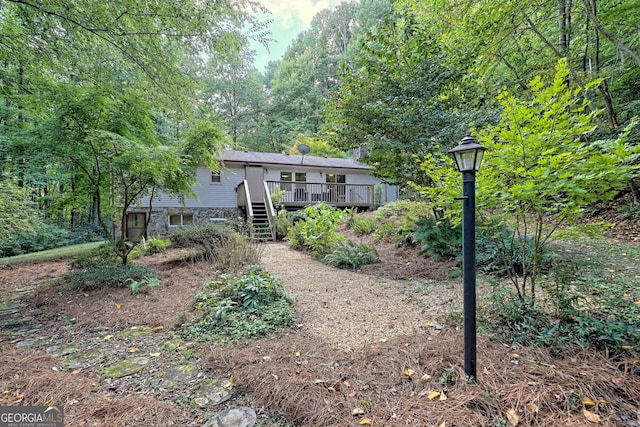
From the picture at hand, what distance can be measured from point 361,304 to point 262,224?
7.87 metres

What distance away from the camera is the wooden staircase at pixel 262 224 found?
10.6m

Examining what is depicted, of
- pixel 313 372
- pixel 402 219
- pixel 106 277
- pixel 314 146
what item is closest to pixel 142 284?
pixel 106 277

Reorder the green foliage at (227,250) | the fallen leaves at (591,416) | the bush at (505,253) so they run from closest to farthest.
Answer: the fallen leaves at (591,416) < the bush at (505,253) < the green foliage at (227,250)

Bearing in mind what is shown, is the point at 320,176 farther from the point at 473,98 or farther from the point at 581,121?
the point at 581,121

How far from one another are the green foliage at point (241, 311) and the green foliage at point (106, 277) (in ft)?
5.83

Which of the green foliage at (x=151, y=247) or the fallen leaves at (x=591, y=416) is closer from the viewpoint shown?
the fallen leaves at (x=591, y=416)

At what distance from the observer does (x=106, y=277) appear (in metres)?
5.00

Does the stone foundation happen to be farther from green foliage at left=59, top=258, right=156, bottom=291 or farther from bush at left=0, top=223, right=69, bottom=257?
green foliage at left=59, top=258, right=156, bottom=291

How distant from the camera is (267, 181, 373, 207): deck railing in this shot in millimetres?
13656

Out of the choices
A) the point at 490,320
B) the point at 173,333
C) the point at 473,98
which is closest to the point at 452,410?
the point at 490,320

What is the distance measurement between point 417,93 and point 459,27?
8.76 feet

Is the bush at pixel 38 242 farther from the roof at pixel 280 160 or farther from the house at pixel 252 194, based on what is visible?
the roof at pixel 280 160

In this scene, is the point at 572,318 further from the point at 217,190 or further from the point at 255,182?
the point at 217,190

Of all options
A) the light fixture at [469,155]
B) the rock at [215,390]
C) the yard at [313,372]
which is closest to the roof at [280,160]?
the yard at [313,372]
